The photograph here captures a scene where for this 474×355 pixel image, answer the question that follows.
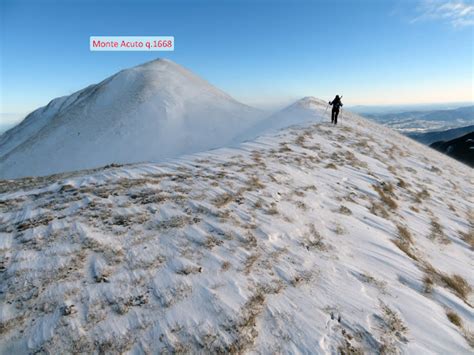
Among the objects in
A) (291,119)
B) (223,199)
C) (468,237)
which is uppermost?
(291,119)

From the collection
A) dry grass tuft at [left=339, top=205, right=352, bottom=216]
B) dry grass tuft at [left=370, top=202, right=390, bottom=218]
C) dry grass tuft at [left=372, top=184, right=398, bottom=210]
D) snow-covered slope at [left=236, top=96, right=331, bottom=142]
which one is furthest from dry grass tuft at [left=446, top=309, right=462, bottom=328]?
snow-covered slope at [left=236, top=96, right=331, bottom=142]

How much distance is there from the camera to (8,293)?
13.0 ft

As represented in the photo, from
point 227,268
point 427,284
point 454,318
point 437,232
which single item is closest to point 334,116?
point 437,232

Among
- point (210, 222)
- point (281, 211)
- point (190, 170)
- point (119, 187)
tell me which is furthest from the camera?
point (190, 170)

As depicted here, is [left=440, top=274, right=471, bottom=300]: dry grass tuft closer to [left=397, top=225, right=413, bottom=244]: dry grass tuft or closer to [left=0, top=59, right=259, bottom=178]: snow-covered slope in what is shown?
[left=397, top=225, right=413, bottom=244]: dry grass tuft

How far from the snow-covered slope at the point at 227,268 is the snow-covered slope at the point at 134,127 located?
55.9 feet

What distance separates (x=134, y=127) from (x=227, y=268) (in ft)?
110

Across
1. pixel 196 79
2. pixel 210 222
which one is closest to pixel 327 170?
pixel 210 222

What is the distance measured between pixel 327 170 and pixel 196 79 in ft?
168

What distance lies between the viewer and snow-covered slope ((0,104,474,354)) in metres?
3.62

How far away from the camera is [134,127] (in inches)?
1340

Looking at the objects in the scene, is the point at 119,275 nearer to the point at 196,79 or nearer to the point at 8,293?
the point at 8,293

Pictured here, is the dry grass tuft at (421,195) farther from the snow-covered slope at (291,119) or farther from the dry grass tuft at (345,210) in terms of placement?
the snow-covered slope at (291,119)

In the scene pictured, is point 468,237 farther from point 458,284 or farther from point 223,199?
point 223,199
